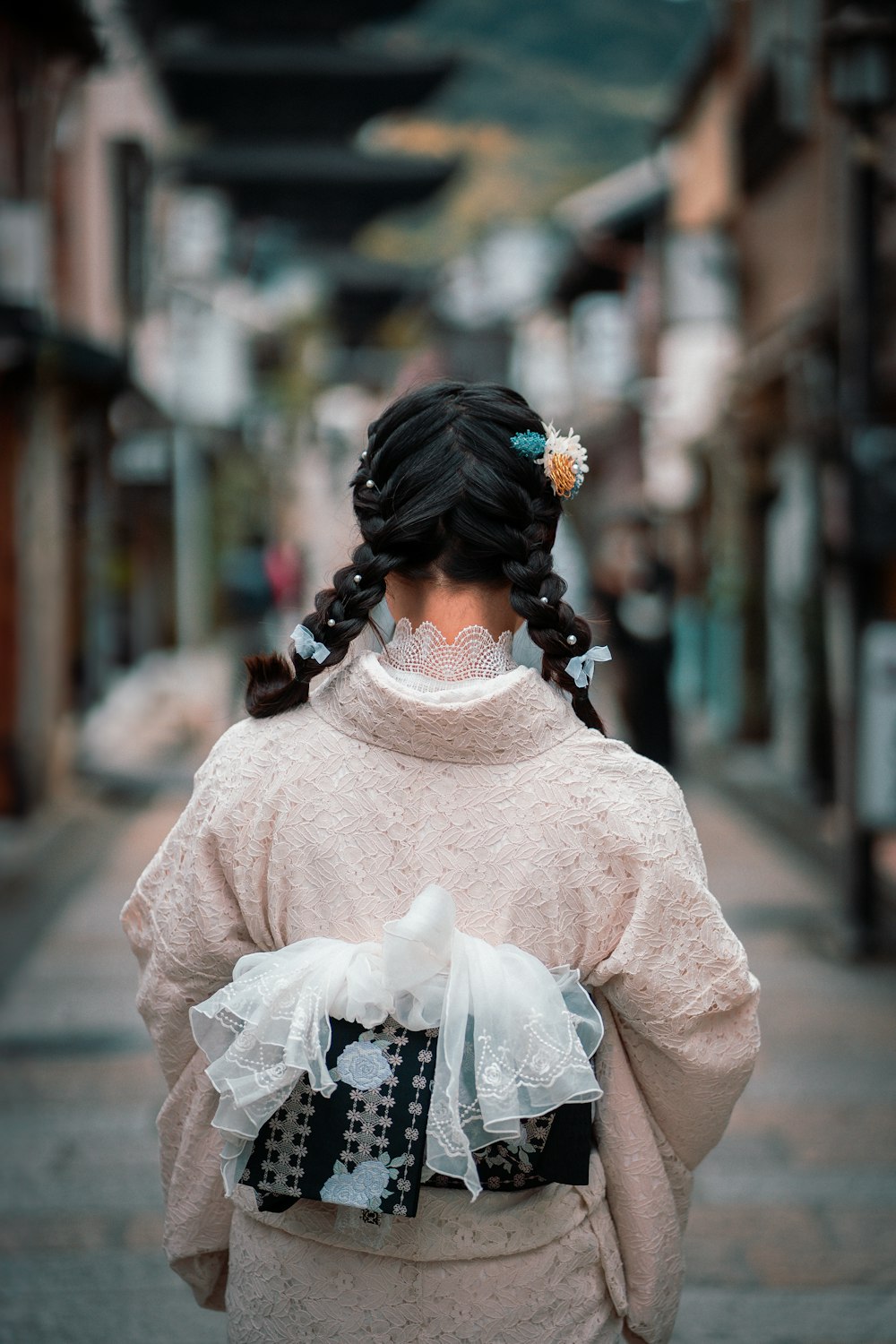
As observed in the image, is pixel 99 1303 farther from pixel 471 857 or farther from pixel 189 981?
pixel 471 857

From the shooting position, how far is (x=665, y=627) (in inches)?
421

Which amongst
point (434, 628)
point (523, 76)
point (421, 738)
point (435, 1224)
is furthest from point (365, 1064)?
point (523, 76)

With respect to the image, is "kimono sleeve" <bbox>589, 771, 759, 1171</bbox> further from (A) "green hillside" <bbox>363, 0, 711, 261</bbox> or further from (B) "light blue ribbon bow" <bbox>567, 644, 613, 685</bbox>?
(A) "green hillside" <bbox>363, 0, 711, 261</bbox>

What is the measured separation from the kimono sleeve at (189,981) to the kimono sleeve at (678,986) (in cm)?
52

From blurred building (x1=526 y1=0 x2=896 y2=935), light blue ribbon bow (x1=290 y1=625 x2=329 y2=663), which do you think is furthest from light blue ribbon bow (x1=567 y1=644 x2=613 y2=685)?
blurred building (x1=526 y1=0 x2=896 y2=935)

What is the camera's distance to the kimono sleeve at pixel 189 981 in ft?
6.55

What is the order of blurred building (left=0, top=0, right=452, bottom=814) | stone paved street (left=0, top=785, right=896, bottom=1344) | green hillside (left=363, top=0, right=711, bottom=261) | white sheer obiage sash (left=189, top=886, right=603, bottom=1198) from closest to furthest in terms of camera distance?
1. white sheer obiage sash (left=189, top=886, right=603, bottom=1198)
2. stone paved street (left=0, top=785, right=896, bottom=1344)
3. blurred building (left=0, top=0, right=452, bottom=814)
4. green hillside (left=363, top=0, right=711, bottom=261)

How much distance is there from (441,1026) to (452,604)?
1.76 ft

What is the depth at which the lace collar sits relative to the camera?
1.86 m

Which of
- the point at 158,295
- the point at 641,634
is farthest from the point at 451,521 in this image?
the point at 158,295

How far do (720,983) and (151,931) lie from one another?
798 millimetres

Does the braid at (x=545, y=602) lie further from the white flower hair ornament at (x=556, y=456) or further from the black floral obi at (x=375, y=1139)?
the black floral obi at (x=375, y=1139)

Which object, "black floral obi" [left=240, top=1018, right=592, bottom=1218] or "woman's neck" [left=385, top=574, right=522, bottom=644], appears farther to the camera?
"woman's neck" [left=385, top=574, right=522, bottom=644]

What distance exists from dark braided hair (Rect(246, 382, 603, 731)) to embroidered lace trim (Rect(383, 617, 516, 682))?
64 mm
